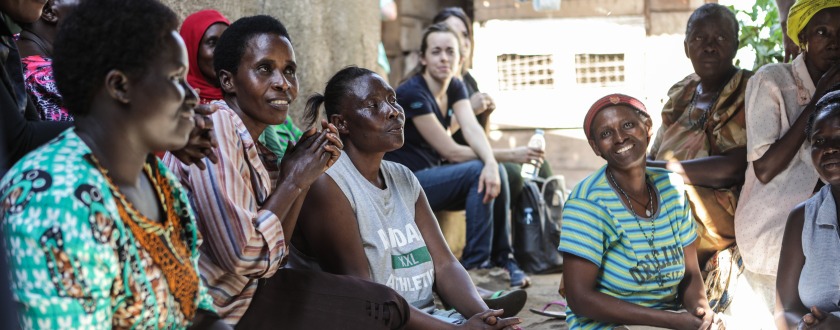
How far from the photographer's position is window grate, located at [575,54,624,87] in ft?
31.6

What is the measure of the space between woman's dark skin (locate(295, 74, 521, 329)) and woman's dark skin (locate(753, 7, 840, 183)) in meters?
1.45

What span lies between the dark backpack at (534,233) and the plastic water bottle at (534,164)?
0.52ft

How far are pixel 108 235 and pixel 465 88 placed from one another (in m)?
4.43

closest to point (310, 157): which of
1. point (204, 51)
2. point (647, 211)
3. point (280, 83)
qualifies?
point (280, 83)

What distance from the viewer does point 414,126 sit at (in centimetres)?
589

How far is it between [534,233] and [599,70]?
3.82 metres

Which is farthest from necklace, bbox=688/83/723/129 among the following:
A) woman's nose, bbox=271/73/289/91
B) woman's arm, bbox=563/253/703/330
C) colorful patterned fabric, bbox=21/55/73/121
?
colorful patterned fabric, bbox=21/55/73/121

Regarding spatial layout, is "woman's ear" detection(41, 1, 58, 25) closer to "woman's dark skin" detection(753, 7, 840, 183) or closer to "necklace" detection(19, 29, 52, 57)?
"necklace" detection(19, 29, 52, 57)

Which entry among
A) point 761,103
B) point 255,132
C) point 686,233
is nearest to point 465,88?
point 761,103

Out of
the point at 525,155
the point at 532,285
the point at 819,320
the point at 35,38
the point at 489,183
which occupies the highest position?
the point at 35,38

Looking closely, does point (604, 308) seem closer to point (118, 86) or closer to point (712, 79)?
point (712, 79)

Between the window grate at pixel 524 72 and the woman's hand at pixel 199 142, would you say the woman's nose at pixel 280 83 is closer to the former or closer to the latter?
the woman's hand at pixel 199 142

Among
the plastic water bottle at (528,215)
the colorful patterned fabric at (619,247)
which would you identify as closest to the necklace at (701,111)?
the colorful patterned fabric at (619,247)

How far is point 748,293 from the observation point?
14.0 ft
